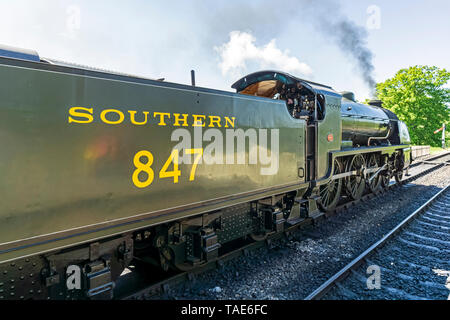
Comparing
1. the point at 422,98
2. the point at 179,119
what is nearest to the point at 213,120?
the point at 179,119

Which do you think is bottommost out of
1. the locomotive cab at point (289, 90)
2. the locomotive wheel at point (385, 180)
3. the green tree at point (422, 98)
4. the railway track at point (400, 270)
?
the railway track at point (400, 270)

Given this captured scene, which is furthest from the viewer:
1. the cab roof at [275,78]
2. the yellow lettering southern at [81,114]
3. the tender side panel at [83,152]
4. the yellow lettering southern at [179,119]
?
the cab roof at [275,78]

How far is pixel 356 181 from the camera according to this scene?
24.6 feet

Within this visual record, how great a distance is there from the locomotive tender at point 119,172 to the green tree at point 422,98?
31.9 metres

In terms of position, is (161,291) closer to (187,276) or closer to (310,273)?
(187,276)

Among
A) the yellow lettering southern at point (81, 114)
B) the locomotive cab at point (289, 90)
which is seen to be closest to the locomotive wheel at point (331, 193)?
the locomotive cab at point (289, 90)

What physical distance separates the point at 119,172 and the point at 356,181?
6.73 m

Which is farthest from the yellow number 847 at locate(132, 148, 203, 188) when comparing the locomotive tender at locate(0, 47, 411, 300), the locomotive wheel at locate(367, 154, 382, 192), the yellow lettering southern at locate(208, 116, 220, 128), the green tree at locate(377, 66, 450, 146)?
the green tree at locate(377, 66, 450, 146)

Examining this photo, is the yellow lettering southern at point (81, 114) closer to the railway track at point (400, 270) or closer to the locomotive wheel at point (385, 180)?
the railway track at point (400, 270)

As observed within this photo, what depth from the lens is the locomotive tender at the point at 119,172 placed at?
2.04 m

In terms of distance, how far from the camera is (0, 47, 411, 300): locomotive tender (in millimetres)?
2043

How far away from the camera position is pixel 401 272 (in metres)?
4.20

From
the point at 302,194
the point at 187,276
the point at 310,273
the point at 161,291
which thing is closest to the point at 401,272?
the point at 310,273
